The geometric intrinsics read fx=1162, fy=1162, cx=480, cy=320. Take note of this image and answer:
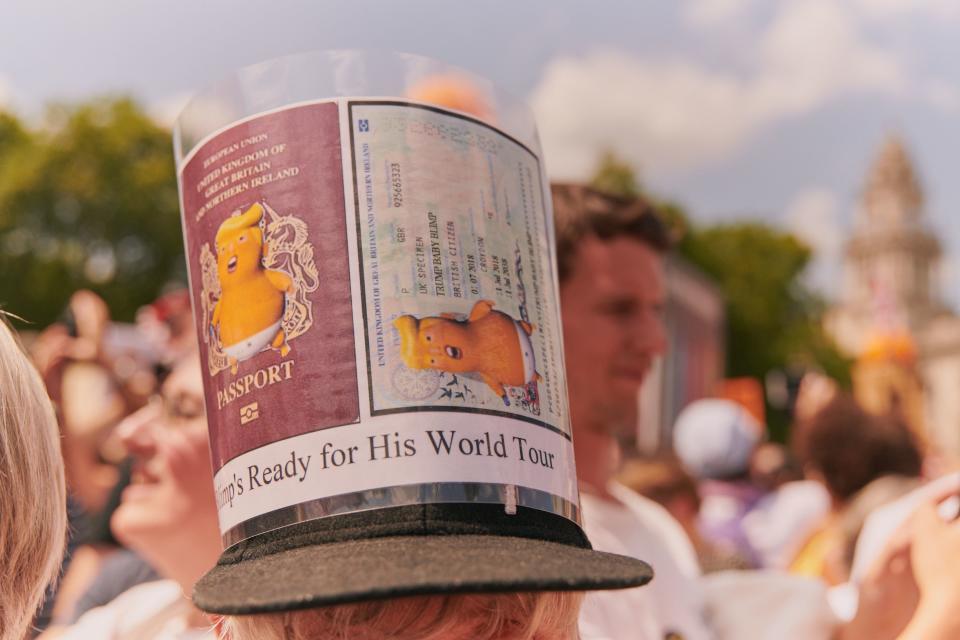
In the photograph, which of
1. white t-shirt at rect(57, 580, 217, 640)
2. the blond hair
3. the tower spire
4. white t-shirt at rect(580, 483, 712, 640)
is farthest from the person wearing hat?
the tower spire

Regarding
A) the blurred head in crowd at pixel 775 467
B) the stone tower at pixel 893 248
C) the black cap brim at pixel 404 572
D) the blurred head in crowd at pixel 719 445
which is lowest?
the black cap brim at pixel 404 572

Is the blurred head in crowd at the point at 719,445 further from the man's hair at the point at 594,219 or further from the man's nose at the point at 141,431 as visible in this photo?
the man's nose at the point at 141,431

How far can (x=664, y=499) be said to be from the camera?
16.8 ft

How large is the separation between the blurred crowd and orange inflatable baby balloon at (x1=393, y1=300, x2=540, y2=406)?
906 millimetres

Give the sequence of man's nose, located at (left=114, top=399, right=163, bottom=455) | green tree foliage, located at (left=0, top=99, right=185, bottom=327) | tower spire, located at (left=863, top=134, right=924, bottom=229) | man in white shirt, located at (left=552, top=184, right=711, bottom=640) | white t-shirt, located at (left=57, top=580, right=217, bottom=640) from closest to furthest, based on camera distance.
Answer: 1. white t-shirt, located at (left=57, top=580, right=217, bottom=640)
2. man's nose, located at (left=114, top=399, right=163, bottom=455)
3. man in white shirt, located at (left=552, top=184, right=711, bottom=640)
4. green tree foliage, located at (left=0, top=99, right=185, bottom=327)
5. tower spire, located at (left=863, top=134, right=924, bottom=229)

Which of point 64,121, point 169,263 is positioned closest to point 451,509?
point 169,263

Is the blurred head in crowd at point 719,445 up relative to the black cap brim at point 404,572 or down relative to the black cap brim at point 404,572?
up

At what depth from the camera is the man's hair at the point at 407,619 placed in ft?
3.88

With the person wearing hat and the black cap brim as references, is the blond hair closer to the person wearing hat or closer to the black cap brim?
the black cap brim

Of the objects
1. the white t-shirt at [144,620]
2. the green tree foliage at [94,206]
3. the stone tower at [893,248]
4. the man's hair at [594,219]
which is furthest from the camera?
the stone tower at [893,248]

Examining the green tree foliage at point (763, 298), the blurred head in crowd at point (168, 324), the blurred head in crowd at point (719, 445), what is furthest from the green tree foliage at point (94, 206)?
the blurred head in crowd at point (719, 445)

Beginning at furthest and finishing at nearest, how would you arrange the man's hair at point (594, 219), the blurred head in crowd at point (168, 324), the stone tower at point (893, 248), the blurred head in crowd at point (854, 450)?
the stone tower at point (893, 248) → the blurred head in crowd at point (854, 450) → the blurred head in crowd at point (168, 324) → the man's hair at point (594, 219)

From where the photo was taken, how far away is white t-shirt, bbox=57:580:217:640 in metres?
2.06

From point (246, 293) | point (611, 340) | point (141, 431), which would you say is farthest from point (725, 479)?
point (246, 293)
